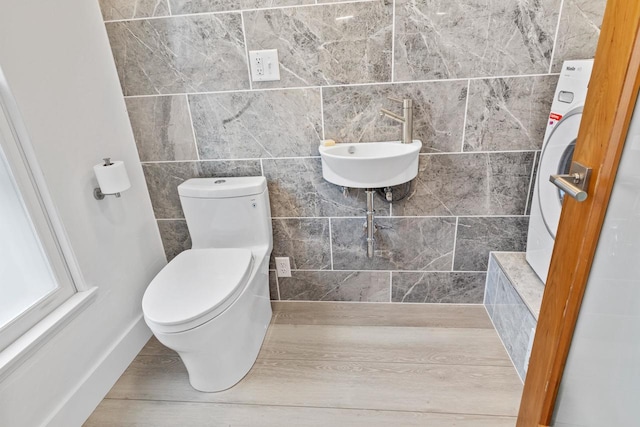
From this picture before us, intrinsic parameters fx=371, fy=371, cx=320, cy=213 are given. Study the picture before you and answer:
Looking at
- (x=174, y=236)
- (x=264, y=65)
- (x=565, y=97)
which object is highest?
(x=264, y=65)

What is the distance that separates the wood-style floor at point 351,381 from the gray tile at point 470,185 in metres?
0.56

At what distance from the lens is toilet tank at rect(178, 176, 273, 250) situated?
169 cm

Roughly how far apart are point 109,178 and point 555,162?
1756mm

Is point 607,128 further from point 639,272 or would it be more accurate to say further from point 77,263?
point 77,263

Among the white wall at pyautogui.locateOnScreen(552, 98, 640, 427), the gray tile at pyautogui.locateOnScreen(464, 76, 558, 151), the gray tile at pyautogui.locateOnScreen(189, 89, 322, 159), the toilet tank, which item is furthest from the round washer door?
the toilet tank

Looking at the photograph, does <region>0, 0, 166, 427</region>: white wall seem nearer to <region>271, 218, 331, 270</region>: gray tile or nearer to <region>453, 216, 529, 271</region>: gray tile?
<region>271, 218, 331, 270</region>: gray tile

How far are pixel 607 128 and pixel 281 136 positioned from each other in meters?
1.24

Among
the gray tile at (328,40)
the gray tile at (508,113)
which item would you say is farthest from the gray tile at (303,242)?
the gray tile at (508,113)

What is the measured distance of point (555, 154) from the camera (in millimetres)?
1423

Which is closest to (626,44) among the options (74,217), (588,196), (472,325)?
(588,196)

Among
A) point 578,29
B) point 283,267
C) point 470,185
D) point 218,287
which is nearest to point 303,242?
point 283,267

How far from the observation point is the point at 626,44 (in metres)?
0.70

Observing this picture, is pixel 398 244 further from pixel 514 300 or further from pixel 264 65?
pixel 264 65

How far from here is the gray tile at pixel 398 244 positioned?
181 cm
